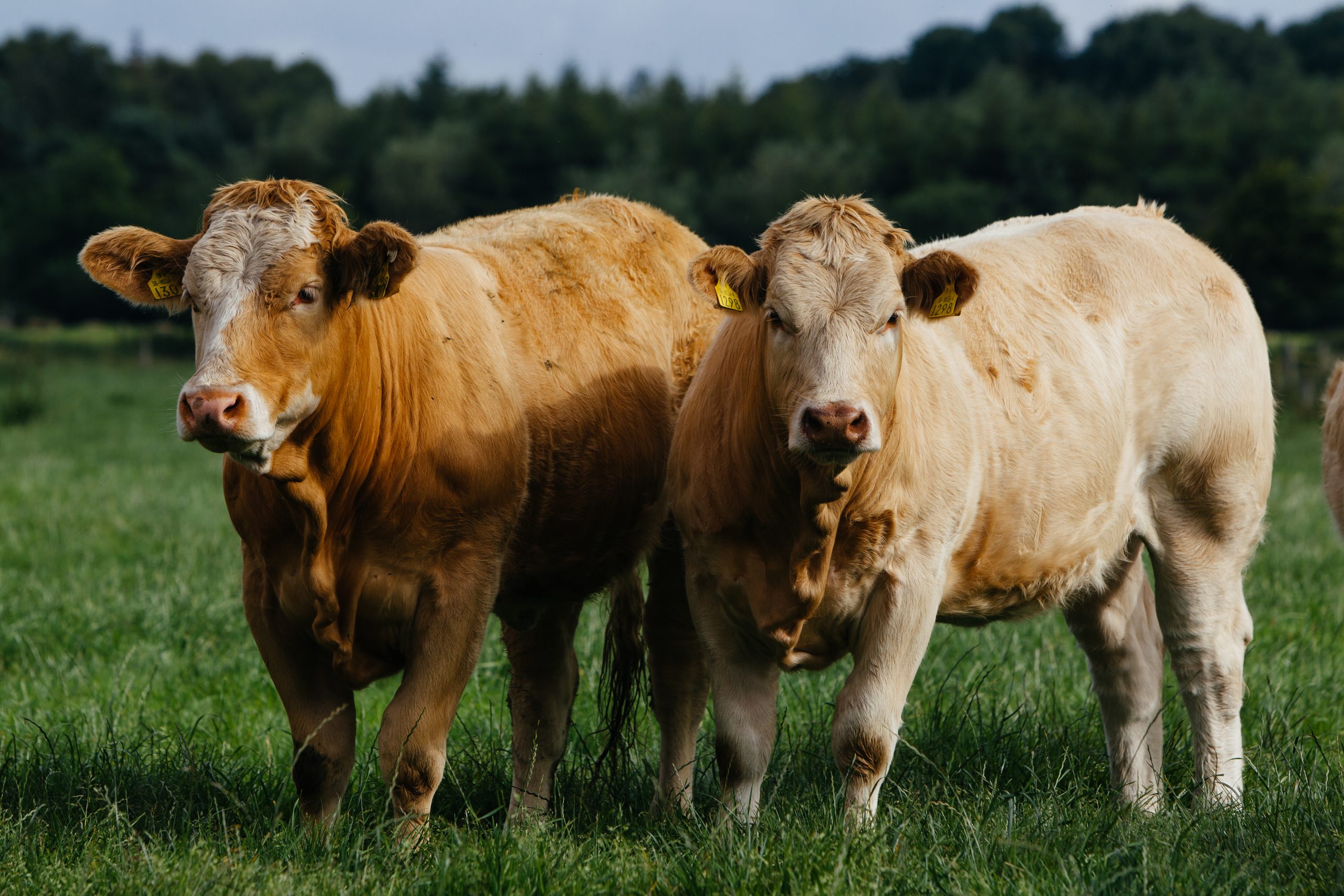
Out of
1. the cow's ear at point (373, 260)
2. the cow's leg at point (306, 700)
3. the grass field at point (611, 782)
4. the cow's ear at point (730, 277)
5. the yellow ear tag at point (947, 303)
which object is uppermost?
the cow's ear at point (373, 260)

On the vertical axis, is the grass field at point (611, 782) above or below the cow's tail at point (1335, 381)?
below

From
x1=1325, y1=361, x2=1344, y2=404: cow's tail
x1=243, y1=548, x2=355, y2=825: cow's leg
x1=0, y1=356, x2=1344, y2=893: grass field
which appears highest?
x1=1325, y1=361, x2=1344, y2=404: cow's tail

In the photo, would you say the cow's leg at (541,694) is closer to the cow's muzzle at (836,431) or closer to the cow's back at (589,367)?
the cow's back at (589,367)

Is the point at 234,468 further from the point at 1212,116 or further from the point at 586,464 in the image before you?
the point at 1212,116

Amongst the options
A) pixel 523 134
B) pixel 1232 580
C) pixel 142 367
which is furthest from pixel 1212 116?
pixel 1232 580

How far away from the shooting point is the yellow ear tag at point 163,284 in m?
3.95

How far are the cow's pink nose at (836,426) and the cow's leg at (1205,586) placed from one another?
6.67 feet

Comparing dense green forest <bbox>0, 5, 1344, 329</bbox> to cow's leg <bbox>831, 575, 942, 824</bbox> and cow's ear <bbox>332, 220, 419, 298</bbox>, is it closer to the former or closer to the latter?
cow's leg <bbox>831, 575, 942, 824</bbox>

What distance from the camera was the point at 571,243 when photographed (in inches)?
199

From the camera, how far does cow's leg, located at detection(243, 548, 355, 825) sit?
4.12m

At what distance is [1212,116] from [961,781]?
274 feet

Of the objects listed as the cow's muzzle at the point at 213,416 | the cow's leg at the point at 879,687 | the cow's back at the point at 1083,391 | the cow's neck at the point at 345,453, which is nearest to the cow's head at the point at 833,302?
the cow's back at the point at 1083,391

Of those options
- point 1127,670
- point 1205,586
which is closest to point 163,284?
point 1127,670

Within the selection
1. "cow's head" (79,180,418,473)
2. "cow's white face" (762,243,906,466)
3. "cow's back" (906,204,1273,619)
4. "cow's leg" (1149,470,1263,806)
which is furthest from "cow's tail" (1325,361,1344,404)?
"cow's head" (79,180,418,473)
